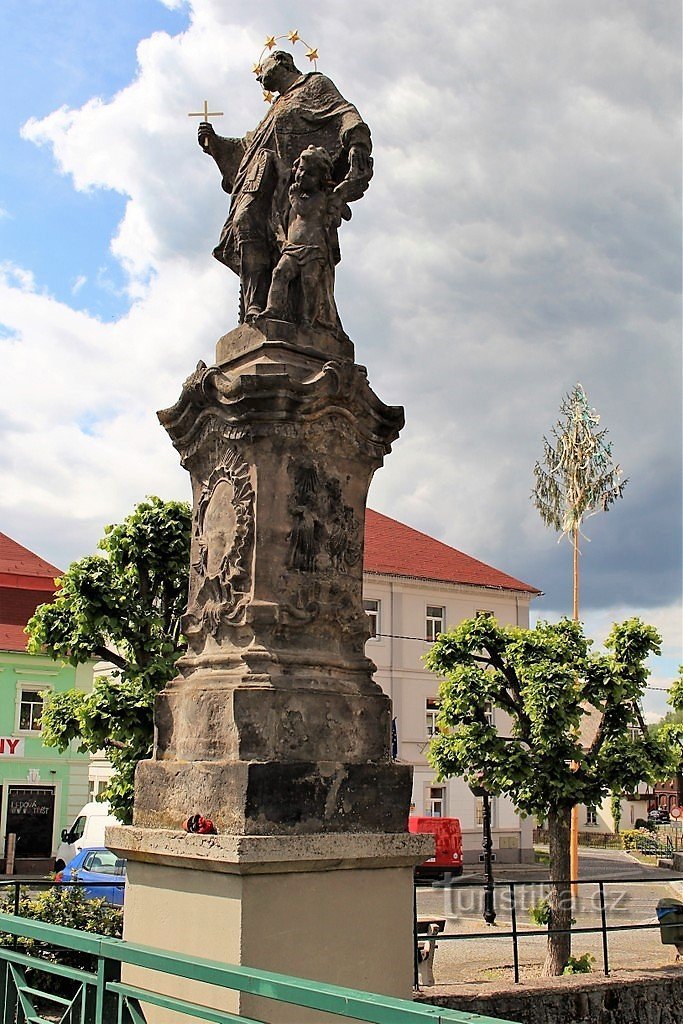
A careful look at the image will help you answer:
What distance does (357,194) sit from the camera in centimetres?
606

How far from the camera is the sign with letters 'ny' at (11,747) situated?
29625 mm

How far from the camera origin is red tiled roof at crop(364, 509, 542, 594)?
34.4 meters

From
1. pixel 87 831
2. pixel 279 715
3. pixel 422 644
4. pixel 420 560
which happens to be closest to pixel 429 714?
pixel 422 644

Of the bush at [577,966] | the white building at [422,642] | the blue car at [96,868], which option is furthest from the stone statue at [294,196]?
the white building at [422,642]

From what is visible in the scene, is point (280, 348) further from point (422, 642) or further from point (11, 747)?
point (422, 642)

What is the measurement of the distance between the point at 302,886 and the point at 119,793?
10437 mm

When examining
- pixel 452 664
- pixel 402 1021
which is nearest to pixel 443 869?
pixel 452 664

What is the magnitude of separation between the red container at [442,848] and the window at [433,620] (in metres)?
7.33

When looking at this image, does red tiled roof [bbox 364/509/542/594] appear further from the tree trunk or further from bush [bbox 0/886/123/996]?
bush [bbox 0/886/123/996]

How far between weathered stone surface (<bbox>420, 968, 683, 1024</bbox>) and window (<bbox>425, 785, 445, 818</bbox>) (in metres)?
22.0

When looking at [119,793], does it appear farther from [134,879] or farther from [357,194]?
[357,194]

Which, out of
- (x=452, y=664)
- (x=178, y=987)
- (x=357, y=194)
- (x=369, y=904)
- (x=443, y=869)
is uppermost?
(x=357, y=194)

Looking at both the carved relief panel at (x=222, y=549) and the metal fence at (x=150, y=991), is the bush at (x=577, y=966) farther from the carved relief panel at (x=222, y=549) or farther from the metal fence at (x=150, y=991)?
the metal fence at (x=150, y=991)

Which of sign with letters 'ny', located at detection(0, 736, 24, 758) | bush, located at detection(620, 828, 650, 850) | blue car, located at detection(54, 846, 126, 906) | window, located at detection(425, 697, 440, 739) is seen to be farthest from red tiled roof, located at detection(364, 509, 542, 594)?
blue car, located at detection(54, 846, 126, 906)
